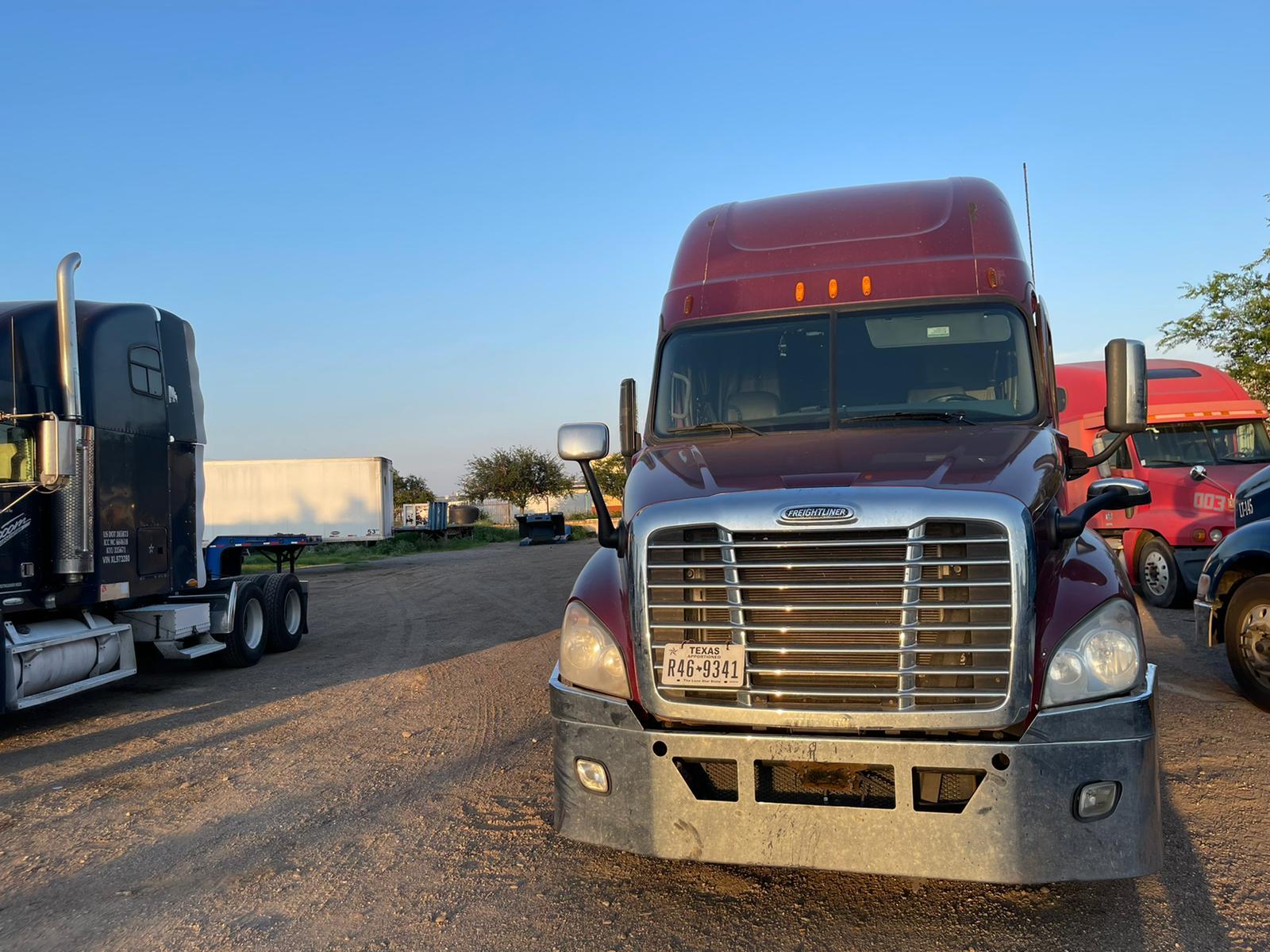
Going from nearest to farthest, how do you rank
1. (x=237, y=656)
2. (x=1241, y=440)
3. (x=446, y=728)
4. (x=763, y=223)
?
(x=763, y=223), (x=446, y=728), (x=237, y=656), (x=1241, y=440)

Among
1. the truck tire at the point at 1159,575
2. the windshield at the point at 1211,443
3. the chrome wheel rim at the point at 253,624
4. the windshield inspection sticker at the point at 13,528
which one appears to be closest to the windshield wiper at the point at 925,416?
the windshield inspection sticker at the point at 13,528

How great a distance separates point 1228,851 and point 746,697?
242 centimetres

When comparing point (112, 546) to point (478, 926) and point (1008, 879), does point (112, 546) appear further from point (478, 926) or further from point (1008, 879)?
point (1008, 879)

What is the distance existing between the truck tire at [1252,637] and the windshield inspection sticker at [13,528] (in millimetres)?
8991

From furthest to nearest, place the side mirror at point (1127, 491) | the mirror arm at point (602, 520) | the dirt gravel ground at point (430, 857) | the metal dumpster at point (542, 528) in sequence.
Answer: the metal dumpster at point (542, 528), the mirror arm at point (602, 520), the side mirror at point (1127, 491), the dirt gravel ground at point (430, 857)

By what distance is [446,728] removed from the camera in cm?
682

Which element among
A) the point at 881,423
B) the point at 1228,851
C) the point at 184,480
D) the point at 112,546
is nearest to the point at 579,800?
the point at 881,423

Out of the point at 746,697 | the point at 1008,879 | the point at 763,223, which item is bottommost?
the point at 1008,879

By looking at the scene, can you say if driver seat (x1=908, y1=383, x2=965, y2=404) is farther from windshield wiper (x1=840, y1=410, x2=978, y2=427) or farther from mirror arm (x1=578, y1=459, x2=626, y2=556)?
mirror arm (x1=578, y1=459, x2=626, y2=556)

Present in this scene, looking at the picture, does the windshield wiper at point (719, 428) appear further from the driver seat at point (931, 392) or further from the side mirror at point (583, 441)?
the driver seat at point (931, 392)

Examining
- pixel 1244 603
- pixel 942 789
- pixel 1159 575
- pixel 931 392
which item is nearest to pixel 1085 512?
pixel 931 392

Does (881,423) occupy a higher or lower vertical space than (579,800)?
higher

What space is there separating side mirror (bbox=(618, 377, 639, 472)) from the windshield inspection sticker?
15.7 feet

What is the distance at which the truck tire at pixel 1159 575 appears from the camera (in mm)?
11914
